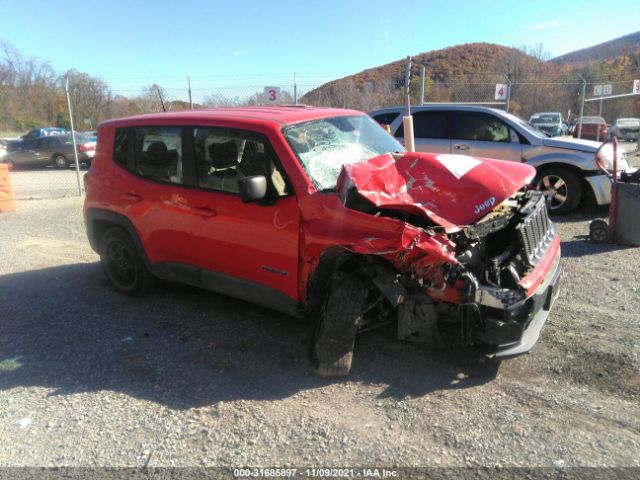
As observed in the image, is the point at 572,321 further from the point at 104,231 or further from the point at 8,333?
the point at 8,333

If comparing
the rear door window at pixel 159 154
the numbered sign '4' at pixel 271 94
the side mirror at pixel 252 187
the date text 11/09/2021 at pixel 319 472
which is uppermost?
the numbered sign '4' at pixel 271 94

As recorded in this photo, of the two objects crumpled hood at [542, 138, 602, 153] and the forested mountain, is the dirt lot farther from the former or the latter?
the forested mountain

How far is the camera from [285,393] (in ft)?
11.1

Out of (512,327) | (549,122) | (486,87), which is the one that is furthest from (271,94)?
(549,122)

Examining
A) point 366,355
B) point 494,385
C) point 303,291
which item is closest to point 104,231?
point 303,291

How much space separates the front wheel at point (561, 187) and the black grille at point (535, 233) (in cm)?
466

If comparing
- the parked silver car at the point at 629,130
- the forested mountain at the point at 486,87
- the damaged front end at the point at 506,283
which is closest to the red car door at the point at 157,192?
the damaged front end at the point at 506,283

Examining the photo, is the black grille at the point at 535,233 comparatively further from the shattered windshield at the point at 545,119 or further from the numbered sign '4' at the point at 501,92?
the shattered windshield at the point at 545,119

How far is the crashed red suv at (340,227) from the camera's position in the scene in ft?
10.4

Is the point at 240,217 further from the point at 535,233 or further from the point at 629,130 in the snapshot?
the point at 629,130

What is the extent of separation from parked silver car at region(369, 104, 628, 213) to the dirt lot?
3.52m

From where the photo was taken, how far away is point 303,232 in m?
3.59

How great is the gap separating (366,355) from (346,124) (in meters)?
2.04

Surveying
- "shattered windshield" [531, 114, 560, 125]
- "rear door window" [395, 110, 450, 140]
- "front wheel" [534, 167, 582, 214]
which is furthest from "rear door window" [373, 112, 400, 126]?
"shattered windshield" [531, 114, 560, 125]
